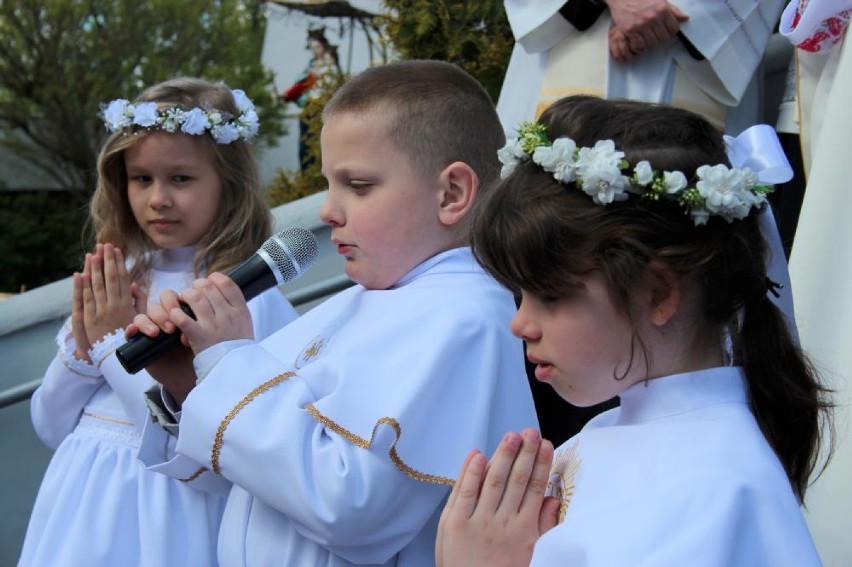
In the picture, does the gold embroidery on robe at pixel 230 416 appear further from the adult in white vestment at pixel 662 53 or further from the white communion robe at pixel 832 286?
the adult in white vestment at pixel 662 53

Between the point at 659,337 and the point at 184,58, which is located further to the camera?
the point at 184,58

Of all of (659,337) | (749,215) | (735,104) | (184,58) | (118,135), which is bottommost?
(184,58)

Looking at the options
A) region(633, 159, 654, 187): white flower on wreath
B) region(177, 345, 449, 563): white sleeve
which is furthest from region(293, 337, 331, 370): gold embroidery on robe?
region(633, 159, 654, 187): white flower on wreath

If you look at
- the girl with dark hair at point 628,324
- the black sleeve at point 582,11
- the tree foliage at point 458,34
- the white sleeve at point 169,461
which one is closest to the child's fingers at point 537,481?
the girl with dark hair at point 628,324

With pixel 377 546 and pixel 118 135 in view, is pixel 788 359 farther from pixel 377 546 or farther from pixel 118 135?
pixel 118 135

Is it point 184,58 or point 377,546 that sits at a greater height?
point 377,546

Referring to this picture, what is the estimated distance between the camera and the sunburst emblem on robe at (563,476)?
202 cm

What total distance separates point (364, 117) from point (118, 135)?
52.2 inches

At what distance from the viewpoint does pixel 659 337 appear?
6.57 feet

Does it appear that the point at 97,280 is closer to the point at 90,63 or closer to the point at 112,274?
the point at 112,274

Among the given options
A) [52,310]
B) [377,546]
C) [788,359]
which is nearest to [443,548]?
[377,546]

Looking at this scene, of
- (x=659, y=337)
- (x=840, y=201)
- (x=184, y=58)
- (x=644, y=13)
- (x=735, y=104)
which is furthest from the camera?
(x=184, y=58)

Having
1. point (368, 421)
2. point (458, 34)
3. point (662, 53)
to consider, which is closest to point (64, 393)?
point (368, 421)

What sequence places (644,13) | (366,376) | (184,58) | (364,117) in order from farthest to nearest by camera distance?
(184,58), (644,13), (364,117), (366,376)
